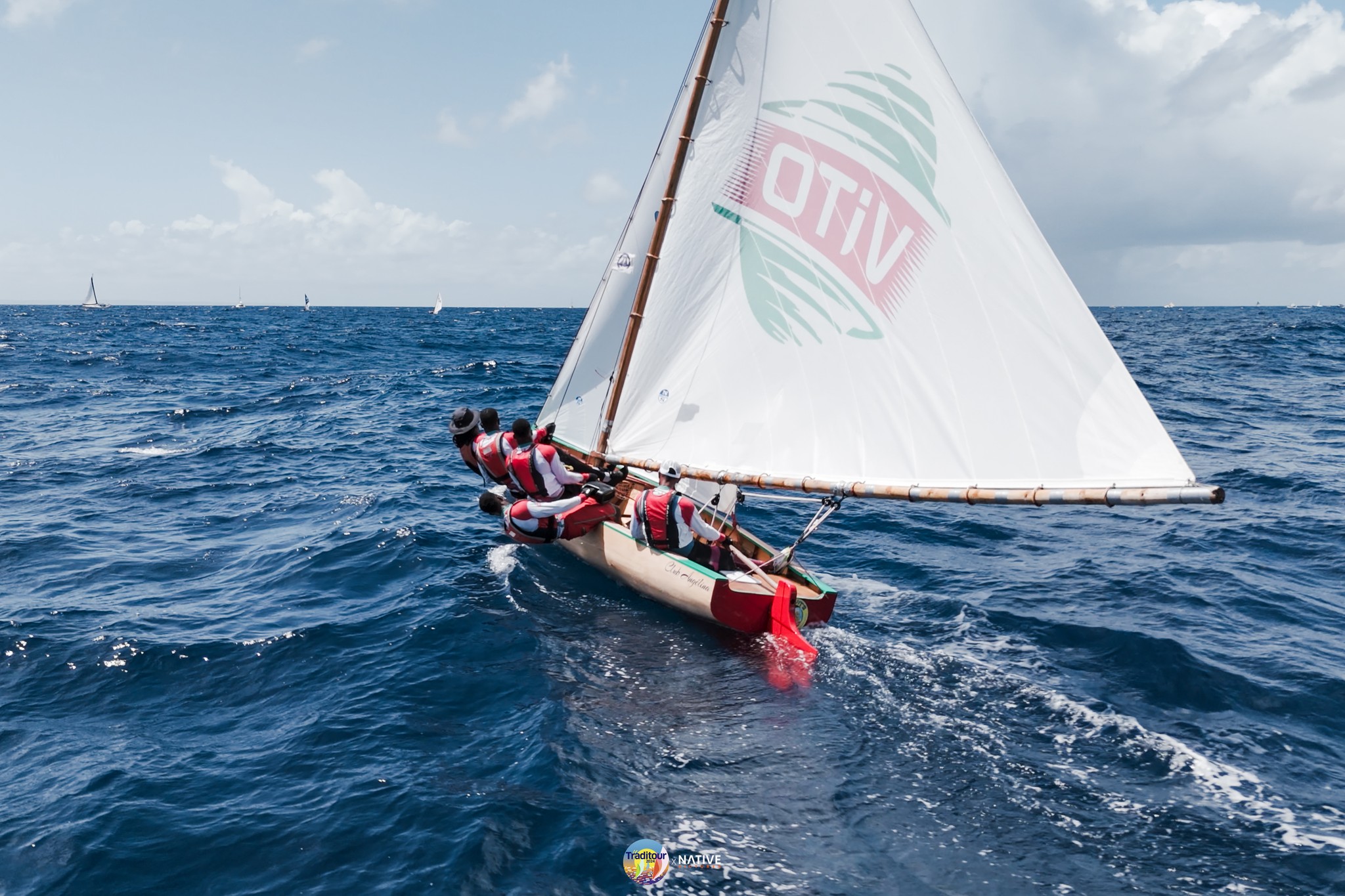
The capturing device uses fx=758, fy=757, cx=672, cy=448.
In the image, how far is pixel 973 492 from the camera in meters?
8.70

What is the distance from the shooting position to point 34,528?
49.9 feet

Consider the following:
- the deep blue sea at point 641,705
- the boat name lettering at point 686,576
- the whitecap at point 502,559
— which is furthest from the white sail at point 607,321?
the boat name lettering at point 686,576

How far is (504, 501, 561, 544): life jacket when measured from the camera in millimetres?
12219

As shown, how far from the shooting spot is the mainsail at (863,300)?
8438mm

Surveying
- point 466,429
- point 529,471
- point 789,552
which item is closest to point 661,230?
point 529,471

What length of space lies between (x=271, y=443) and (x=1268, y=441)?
99.1 ft

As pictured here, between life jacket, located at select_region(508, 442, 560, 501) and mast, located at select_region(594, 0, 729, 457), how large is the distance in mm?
1042

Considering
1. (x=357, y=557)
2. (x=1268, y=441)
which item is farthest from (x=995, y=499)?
(x=1268, y=441)

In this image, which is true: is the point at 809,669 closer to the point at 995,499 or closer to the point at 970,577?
the point at 995,499

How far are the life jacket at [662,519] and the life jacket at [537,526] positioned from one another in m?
1.62

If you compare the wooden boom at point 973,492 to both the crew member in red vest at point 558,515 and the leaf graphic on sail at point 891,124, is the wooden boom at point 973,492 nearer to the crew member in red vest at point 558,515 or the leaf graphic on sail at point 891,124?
the crew member in red vest at point 558,515

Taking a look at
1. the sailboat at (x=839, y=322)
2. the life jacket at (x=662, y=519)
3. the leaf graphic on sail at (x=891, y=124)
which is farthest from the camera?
the life jacket at (x=662, y=519)

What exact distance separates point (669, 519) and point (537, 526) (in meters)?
2.36

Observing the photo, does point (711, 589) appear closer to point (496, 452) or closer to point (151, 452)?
point (496, 452)
